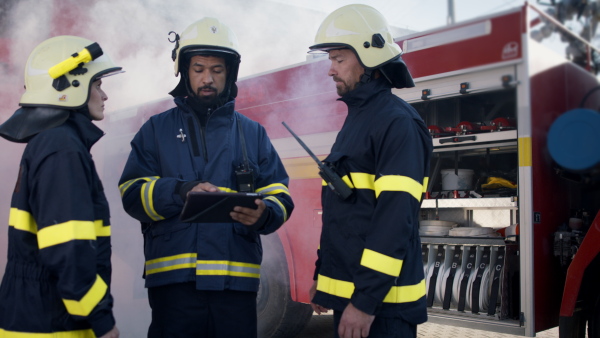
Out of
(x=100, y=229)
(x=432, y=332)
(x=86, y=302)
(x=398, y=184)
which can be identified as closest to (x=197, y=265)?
(x=100, y=229)

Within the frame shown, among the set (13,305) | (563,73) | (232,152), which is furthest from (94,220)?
(563,73)

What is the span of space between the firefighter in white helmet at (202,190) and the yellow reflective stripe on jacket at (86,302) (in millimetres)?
466

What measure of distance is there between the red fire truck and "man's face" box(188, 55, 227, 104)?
1.60 meters

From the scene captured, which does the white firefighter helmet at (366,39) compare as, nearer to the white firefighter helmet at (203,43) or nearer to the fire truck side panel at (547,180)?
the white firefighter helmet at (203,43)

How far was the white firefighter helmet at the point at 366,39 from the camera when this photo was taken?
2.51 meters

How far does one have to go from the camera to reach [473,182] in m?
4.59

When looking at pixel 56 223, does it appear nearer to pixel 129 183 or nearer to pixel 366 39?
pixel 129 183

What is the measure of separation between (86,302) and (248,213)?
2.47 feet

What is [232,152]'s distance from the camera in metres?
2.73

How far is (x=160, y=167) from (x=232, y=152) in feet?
1.15

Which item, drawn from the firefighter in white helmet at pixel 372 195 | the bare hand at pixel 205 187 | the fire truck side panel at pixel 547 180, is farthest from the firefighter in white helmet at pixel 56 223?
the fire truck side panel at pixel 547 180

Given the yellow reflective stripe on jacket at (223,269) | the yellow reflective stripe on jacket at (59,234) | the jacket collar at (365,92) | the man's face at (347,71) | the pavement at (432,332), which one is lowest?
the pavement at (432,332)

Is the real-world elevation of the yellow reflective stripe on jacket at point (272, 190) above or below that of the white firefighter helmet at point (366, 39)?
below

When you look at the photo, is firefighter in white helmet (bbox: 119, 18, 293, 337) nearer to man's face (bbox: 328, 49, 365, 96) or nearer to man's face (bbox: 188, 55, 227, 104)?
man's face (bbox: 188, 55, 227, 104)
